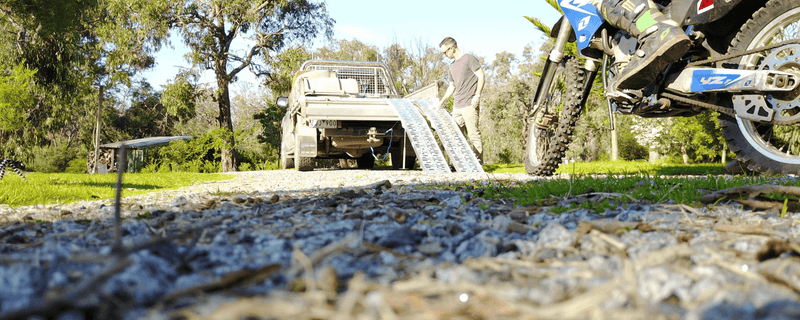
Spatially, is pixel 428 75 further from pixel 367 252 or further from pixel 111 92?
pixel 367 252

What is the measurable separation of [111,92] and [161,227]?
3621cm

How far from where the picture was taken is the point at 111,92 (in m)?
32.4

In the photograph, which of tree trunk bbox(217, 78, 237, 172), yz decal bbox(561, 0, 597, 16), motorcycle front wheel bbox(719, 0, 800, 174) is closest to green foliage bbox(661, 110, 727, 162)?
yz decal bbox(561, 0, 597, 16)

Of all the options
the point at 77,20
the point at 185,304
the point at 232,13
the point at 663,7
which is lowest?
the point at 185,304

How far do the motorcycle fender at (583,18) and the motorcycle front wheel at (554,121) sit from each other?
0.43 meters

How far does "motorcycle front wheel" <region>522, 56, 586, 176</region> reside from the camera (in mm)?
5273

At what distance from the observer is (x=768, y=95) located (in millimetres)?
3773

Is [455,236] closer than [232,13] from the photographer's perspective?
Yes

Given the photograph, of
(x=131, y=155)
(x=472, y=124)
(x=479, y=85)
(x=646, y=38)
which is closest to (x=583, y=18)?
(x=646, y=38)

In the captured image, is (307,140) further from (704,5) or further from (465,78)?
(704,5)

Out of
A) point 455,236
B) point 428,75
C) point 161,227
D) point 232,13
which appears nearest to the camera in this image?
point 455,236

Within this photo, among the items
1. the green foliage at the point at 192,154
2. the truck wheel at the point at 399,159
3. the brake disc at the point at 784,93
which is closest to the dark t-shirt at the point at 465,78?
the truck wheel at the point at 399,159

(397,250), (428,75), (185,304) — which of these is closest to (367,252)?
(397,250)

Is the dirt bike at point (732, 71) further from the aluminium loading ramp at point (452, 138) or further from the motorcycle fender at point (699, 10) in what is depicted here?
the aluminium loading ramp at point (452, 138)
